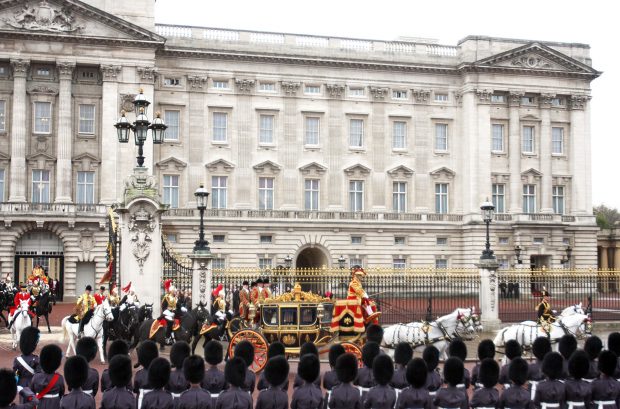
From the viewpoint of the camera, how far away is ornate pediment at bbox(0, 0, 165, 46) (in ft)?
147

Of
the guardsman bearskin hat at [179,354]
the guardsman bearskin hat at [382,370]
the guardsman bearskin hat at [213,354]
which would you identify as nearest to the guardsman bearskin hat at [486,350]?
the guardsman bearskin hat at [382,370]

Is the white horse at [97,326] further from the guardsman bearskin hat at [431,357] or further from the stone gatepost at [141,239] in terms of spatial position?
the guardsman bearskin hat at [431,357]

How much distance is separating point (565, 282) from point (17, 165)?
29.4 m

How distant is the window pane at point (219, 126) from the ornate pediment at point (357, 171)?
25.9ft

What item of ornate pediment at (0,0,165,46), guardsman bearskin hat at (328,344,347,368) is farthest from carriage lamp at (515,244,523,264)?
guardsman bearskin hat at (328,344,347,368)

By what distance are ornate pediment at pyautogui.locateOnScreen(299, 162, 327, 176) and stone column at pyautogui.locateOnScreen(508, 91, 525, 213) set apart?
40.4 feet

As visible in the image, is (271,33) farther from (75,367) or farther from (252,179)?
(75,367)

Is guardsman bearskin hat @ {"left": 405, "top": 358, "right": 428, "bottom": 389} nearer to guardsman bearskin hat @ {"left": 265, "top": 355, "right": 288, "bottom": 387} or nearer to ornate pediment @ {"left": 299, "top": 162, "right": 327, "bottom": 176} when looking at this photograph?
guardsman bearskin hat @ {"left": 265, "top": 355, "right": 288, "bottom": 387}

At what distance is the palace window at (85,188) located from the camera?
4694cm

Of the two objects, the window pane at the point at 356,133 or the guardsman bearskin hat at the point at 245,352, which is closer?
the guardsman bearskin hat at the point at 245,352

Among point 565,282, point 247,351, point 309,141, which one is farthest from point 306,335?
point 309,141

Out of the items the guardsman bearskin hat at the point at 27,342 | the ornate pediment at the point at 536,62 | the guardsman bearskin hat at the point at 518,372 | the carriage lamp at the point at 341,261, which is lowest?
the guardsman bearskin hat at the point at 518,372

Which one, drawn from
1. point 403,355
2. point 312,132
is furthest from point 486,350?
point 312,132

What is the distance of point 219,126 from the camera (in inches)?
1964
